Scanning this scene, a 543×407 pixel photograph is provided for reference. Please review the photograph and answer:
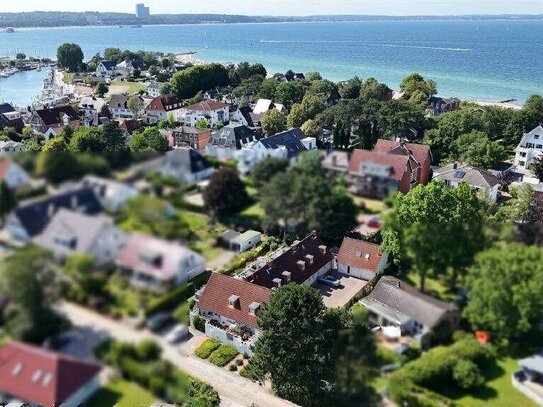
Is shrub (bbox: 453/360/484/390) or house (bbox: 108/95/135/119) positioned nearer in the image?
shrub (bbox: 453/360/484/390)

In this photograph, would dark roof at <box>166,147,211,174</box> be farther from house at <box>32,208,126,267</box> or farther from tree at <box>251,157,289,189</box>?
house at <box>32,208,126,267</box>

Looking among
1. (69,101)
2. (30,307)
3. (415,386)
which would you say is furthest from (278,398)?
(69,101)

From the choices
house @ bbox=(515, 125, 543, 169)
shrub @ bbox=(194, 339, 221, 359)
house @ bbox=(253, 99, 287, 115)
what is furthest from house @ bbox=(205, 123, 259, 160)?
house @ bbox=(515, 125, 543, 169)

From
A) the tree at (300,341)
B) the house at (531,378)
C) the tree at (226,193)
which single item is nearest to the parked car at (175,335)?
the tree at (226,193)

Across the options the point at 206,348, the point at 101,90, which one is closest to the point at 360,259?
the point at 206,348

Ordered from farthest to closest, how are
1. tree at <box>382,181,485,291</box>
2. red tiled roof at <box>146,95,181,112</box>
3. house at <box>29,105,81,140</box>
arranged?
red tiled roof at <box>146,95,181,112</box> → house at <box>29,105,81,140</box> → tree at <box>382,181,485,291</box>

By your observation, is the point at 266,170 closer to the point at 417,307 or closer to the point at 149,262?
the point at 149,262
